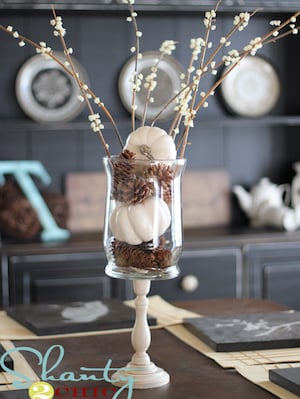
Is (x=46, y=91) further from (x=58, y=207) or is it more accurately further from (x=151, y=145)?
(x=151, y=145)

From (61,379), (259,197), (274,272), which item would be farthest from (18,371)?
(259,197)

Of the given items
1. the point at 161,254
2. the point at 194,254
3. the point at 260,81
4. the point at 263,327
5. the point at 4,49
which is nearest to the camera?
the point at 161,254

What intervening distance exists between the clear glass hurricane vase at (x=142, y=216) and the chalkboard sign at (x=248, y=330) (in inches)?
12.6

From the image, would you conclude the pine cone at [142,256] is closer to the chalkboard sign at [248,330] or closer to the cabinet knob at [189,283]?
the chalkboard sign at [248,330]

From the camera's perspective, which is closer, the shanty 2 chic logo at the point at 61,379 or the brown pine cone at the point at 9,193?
the shanty 2 chic logo at the point at 61,379

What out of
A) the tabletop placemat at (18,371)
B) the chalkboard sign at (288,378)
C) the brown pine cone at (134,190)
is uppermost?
the brown pine cone at (134,190)

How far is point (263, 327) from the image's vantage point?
6.60ft

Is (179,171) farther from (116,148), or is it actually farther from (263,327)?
(116,148)

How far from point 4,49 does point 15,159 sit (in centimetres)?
56

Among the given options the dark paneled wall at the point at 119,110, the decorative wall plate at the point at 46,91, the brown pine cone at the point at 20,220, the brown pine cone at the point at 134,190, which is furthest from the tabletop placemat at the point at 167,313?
the decorative wall plate at the point at 46,91

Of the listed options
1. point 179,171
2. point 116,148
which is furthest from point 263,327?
point 116,148

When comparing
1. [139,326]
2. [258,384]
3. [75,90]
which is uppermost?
[75,90]

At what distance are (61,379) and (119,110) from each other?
9.21 ft

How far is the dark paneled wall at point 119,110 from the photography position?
4.22 meters
